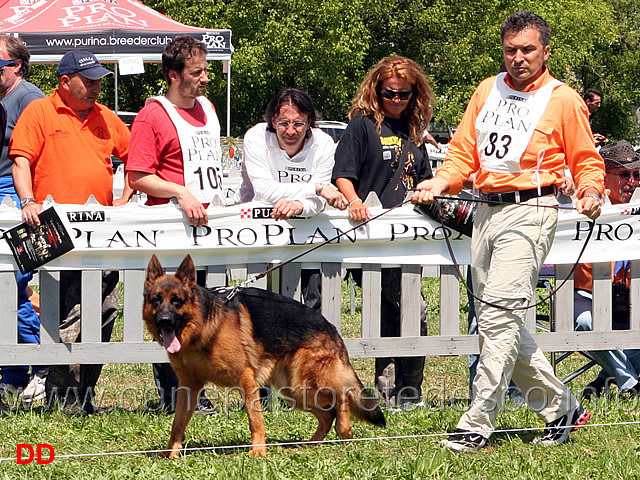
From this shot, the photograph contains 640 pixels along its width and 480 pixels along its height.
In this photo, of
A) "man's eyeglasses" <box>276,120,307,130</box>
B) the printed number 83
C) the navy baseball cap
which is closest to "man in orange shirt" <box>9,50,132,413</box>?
the navy baseball cap

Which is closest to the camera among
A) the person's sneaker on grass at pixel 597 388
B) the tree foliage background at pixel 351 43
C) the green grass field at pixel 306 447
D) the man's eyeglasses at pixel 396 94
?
the green grass field at pixel 306 447

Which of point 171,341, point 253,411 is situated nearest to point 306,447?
point 253,411

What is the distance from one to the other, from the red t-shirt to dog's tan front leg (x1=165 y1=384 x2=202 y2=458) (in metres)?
1.46

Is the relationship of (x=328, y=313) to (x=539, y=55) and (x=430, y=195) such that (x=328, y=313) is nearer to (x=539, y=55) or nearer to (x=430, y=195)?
(x=430, y=195)

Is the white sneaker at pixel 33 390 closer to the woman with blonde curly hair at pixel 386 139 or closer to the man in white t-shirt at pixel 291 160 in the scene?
the man in white t-shirt at pixel 291 160

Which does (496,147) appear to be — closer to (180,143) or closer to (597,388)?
(180,143)

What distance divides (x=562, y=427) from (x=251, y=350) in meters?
1.75

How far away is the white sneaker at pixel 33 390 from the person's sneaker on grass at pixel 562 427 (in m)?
3.21

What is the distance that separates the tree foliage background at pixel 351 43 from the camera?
34094mm

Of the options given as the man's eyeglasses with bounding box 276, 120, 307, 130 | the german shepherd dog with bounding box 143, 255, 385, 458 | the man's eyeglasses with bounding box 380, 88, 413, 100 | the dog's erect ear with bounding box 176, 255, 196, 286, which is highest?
the man's eyeglasses with bounding box 380, 88, 413, 100

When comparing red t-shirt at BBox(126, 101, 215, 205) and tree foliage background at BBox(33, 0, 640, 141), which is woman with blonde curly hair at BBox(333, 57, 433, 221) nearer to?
red t-shirt at BBox(126, 101, 215, 205)

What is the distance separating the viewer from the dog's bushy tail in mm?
5125

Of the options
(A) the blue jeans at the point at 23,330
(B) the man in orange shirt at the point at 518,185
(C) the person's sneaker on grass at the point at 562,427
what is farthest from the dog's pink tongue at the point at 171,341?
(C) the person's sneaker on grass at the point at 562,427

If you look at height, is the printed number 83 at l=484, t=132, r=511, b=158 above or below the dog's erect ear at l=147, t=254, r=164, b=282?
above
